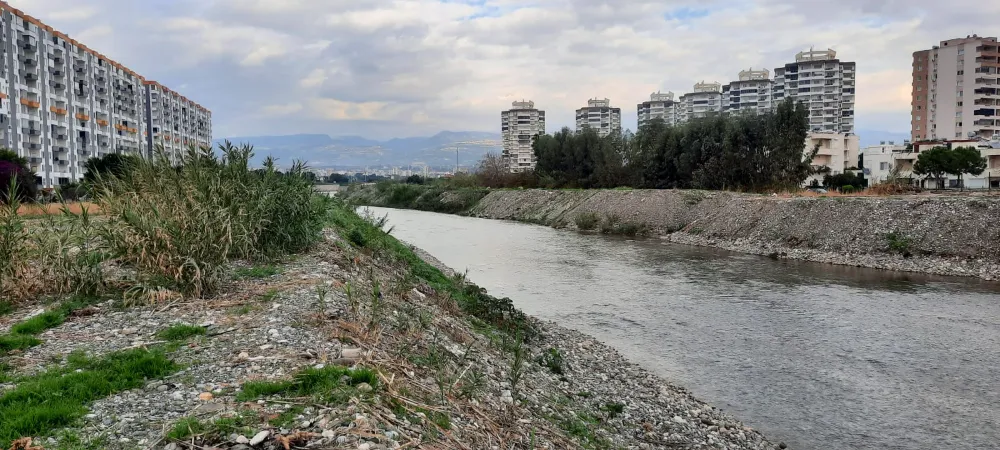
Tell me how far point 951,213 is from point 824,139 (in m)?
56.3

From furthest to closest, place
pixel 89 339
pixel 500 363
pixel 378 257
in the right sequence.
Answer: pixel 378 257, pixel 500 363, pixel 89 339

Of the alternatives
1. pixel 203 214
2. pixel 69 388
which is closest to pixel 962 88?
pixel 203 214

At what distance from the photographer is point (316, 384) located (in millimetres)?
6520

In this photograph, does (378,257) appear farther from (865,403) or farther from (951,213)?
(951,213)

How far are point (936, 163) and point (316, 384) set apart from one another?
2842 inches

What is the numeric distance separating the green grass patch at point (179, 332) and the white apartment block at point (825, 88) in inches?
4918

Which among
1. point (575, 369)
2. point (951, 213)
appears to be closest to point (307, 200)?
point (575, 369)

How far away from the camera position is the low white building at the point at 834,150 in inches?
3147

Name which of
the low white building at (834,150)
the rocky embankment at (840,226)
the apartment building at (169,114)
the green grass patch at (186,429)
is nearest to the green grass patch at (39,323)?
the green grass patch at (186,429)

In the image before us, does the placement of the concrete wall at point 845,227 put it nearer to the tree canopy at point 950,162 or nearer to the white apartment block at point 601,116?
the tree canopy at point 950,162

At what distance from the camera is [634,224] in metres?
45.7

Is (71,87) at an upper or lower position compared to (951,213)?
upper

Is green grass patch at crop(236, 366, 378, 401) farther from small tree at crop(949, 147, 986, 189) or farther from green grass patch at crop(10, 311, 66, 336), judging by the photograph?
small tree at crop(949, 147, 986, 189)

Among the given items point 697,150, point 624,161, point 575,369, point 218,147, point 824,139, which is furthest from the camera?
point 824,139
